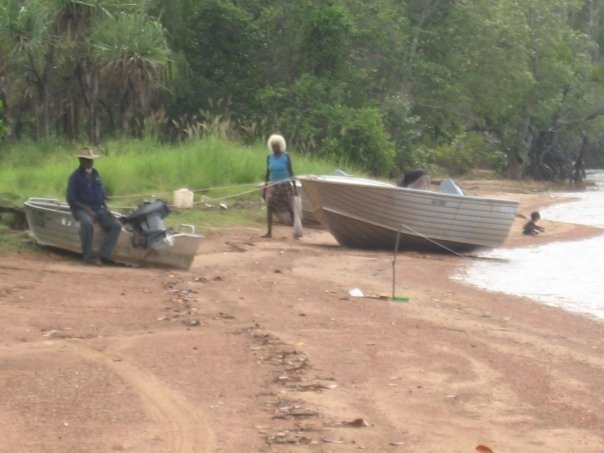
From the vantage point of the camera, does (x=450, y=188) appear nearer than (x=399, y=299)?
No

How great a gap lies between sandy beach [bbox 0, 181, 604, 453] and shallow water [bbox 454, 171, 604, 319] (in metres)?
1.06

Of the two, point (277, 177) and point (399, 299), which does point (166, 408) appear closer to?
point (399, 299)

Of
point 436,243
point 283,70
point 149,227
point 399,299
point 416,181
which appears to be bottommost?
point 436,243

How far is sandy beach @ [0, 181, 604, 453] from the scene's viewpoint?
7.27 metres

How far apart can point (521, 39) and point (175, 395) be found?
113 feet

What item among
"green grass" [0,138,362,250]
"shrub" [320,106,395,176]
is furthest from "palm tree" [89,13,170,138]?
"shrub" [320,106,395,176]

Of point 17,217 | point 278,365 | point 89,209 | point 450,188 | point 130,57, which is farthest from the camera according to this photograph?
point 130,57

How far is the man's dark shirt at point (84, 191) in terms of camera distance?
14.0 metres

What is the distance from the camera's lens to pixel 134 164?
72.6 ft

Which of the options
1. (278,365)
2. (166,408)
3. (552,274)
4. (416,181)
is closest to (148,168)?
(416,181)

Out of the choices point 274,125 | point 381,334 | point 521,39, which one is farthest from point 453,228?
point 521,39

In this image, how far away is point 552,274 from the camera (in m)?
18.4

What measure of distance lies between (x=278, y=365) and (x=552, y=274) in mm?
9967

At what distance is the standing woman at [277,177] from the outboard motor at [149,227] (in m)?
4.36
